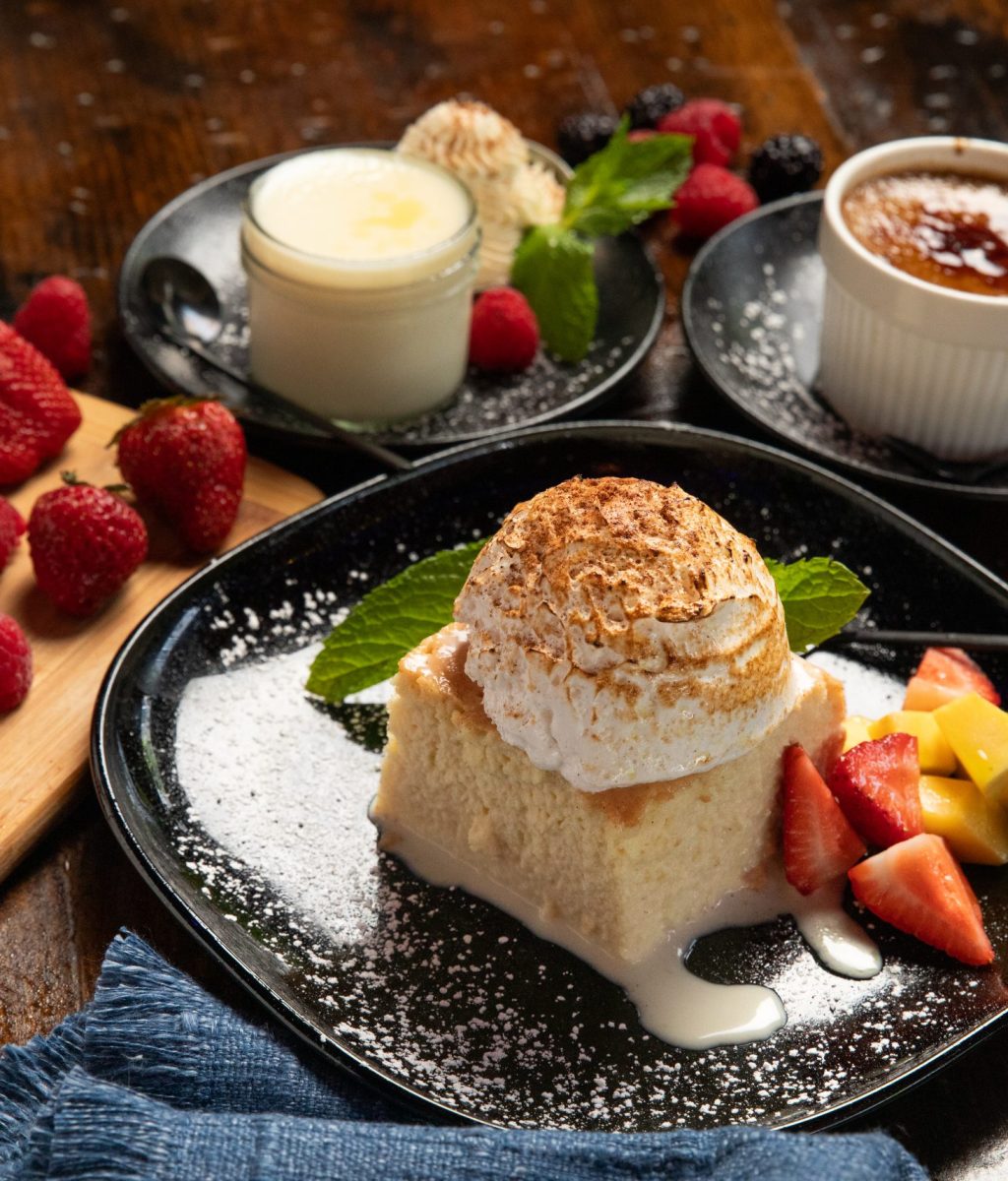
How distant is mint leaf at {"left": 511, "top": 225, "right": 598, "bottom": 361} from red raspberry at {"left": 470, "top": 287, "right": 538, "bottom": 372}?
4 centimetres

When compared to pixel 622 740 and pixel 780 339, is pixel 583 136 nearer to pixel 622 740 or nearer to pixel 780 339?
pixel 780 339

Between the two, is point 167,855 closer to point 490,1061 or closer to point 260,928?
point 260,928

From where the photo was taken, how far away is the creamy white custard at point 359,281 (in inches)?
91.4

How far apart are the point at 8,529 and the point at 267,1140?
1.02 meters

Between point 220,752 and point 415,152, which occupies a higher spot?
point 415,152

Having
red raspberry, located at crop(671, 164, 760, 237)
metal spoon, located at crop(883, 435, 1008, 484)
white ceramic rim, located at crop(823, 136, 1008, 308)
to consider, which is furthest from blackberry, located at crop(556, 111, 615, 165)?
metal spoon, located at crop(883, 435, 1008, 484)

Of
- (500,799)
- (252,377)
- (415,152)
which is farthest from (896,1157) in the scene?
(415,152)

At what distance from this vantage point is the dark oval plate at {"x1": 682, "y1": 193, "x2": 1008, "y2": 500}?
7.72 ft

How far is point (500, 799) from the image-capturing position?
169 cm

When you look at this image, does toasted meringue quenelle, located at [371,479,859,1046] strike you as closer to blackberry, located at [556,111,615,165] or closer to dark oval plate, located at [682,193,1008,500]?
dark oval plate, located at [682,193,1008,500]

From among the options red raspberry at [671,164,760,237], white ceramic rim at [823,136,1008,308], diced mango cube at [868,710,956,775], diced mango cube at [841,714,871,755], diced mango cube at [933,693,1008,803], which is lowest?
diced mango cube at [841,714,871,755]

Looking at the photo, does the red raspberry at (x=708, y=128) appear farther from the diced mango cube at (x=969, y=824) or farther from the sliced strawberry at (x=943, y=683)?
the diced mango cube at (x=969, y=824)

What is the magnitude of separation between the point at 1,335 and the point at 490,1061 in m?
1.30

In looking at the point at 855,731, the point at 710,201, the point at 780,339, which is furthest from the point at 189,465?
the point at 710,201
